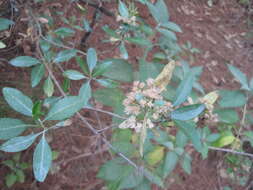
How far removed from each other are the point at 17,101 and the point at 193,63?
1.82 meters

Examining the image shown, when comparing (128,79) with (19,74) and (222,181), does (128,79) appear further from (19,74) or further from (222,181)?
(222,181)

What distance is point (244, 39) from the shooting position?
2904 mm

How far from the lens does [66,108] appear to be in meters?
0.57

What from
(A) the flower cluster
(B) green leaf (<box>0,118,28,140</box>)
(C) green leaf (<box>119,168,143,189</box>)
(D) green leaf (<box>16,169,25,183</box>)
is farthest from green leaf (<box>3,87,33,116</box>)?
(D) green leaf (<box>16,169,25,183</box>)

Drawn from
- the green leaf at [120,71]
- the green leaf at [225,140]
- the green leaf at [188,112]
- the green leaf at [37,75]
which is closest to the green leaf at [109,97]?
the green leaf at [120,71]

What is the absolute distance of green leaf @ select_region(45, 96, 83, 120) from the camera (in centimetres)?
57

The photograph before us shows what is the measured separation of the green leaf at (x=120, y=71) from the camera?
0.92 metres

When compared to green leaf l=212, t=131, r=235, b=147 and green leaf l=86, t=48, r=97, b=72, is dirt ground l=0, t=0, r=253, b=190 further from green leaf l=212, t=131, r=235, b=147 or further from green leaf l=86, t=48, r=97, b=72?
green leaf l=212, t=131, r=235, b=147

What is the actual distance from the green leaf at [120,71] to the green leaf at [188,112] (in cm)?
34

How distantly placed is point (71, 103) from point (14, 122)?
0.43ft

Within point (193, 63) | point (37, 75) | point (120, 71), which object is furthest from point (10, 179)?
point (193, 63)

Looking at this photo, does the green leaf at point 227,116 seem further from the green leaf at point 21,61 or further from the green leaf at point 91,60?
the green leaf at point 21,61

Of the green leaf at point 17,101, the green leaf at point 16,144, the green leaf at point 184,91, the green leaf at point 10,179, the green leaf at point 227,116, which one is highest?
the green leaf at point 184,91

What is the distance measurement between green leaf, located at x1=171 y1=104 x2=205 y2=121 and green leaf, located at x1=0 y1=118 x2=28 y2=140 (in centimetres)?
36
